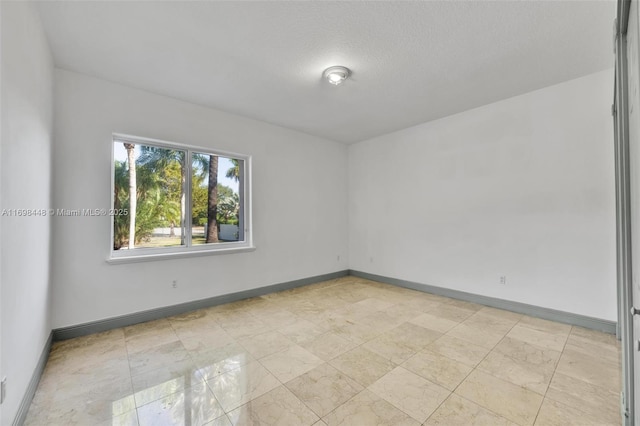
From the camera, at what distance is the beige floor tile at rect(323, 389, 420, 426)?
5.35 ft

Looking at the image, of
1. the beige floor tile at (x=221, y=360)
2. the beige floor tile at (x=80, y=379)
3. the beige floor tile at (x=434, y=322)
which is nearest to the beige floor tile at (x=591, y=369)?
the beige floor tile at (x=434, y=322)

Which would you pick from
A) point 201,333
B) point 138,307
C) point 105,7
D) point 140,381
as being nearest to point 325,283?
point 201,333

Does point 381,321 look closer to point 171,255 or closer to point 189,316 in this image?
point 189,316

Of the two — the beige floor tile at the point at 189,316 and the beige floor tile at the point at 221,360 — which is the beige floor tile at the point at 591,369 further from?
the beige floor tile at the point at 189,316

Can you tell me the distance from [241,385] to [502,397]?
1845mm

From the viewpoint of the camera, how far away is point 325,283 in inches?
196

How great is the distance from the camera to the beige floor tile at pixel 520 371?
1.99 m

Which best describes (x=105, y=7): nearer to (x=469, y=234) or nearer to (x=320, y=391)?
(x=320, y=391)

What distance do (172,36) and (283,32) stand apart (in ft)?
3.12

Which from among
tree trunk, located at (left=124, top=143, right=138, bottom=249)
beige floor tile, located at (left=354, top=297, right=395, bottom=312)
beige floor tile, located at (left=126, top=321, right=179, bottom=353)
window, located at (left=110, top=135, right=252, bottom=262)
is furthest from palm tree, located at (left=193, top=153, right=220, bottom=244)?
beige floor tile, located at (left=354, top=297, right=395, bottom=312)

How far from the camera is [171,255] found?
11.0ft

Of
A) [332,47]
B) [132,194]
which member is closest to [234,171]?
[132,194]

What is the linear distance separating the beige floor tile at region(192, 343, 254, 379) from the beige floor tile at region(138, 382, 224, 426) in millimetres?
223

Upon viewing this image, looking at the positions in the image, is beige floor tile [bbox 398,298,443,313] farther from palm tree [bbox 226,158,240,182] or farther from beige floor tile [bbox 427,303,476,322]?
palm tree [bbox 226,158,240,182]
